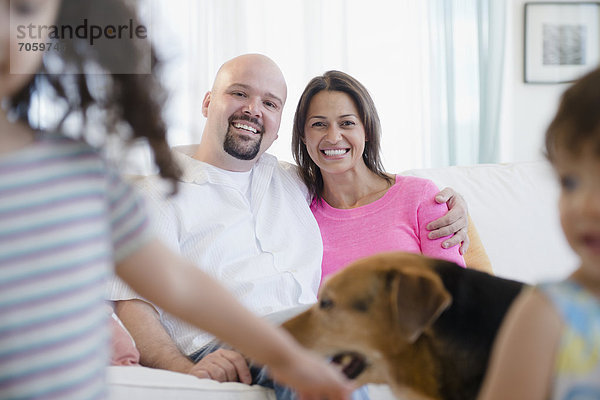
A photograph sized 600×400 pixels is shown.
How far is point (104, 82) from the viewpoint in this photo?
76cm

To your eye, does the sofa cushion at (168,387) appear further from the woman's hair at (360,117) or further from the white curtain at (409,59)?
the white curtain at (409,59)

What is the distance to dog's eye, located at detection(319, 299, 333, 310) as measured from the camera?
1.12 m

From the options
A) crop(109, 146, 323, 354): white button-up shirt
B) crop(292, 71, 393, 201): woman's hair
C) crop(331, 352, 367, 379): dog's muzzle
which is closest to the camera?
crop(331, 352, 367, 379): dog's muzzle

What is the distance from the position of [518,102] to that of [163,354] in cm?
360

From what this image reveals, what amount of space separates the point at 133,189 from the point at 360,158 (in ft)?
4.89

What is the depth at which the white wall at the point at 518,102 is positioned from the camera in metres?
4.16

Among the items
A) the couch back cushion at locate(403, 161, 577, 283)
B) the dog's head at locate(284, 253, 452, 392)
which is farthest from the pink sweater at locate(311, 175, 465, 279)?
the dog's head at locate(284, 253, 452, 392)

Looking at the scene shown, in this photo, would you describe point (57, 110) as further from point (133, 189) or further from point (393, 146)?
point (393, 146)

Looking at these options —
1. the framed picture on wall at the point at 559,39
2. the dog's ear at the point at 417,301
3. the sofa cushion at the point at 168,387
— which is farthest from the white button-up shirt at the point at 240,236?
the framed picture on wall at the point at 559,39

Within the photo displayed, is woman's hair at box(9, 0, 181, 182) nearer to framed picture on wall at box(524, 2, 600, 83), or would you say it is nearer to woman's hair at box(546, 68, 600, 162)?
woman's hair at box(546, 68, 600, 162)

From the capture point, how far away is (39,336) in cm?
65

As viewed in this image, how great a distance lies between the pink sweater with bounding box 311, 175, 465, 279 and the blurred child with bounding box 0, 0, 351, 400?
44.5 inches

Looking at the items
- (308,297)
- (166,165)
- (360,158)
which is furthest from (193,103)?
(166,165)

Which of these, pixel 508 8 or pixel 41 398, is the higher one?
pixel 508 8
